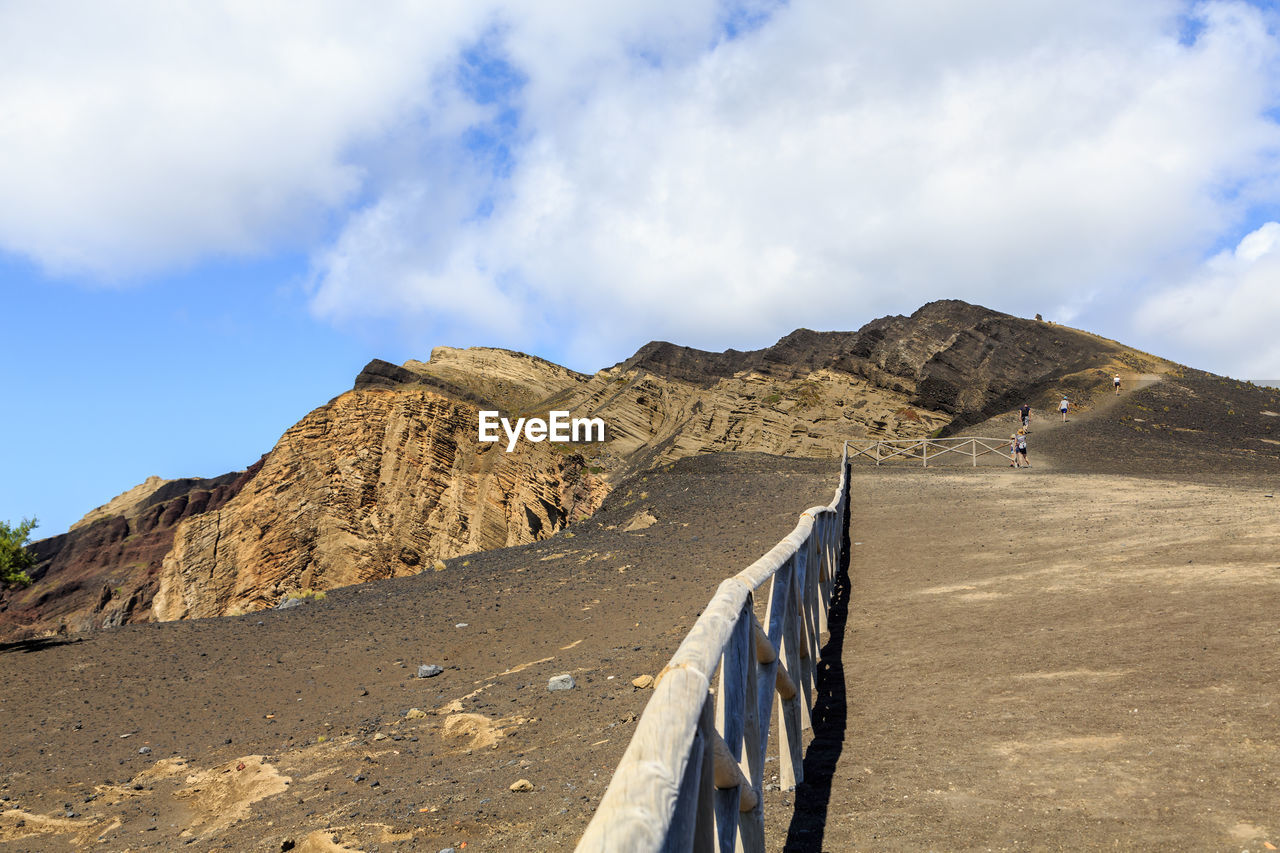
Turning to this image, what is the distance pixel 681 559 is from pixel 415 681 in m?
5.83

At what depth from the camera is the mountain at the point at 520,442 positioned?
39.2 metres

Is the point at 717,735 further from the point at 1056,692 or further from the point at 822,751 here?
the point at 1056,692

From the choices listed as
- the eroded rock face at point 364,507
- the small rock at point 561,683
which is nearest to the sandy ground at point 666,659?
the small rock at point 561,683

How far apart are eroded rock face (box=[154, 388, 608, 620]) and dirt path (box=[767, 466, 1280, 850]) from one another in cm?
3098

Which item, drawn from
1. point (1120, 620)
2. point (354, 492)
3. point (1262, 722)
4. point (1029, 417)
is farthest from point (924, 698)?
point (354, 492)

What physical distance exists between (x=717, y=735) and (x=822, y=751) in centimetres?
318

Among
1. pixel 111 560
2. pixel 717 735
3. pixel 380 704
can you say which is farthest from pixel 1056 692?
pixel 111 560

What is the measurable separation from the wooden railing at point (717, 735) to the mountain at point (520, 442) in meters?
31.6

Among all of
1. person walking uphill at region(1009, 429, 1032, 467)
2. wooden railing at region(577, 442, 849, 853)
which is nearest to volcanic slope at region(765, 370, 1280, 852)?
wooden railing at region(577, 442, 849, 853)

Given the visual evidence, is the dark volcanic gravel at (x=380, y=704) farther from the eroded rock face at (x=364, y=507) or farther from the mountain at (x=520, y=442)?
the eroded rock face at (x=364, y=507)

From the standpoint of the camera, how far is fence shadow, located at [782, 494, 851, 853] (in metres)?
4.16

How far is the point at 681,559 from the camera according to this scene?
15.6m

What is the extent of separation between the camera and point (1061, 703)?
5559 mm

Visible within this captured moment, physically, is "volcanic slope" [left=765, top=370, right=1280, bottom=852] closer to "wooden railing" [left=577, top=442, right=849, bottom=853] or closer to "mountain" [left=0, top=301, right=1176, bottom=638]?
"wooden railing" [left=577, top=442, right=849, bottom=853]
